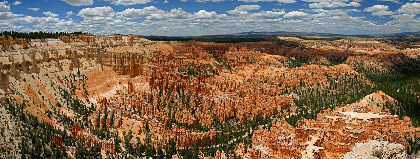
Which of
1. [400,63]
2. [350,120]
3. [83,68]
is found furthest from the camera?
[400,63]

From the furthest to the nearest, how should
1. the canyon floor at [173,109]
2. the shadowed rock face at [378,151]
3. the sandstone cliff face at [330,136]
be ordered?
1. the canyon floor at [173,109]
2. the sandstone cliff face at [330,136]
3. the shadowed rock face at [378,151]

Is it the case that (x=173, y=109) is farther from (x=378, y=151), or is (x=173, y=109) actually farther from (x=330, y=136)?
(x=378, y=151)

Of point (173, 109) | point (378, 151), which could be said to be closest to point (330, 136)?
point (378, 151)

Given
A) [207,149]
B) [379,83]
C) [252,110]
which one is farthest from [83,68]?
[379,83]

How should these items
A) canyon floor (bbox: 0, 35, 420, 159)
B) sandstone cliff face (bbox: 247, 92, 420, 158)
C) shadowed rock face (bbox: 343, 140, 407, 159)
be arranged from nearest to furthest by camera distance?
shadowed rock face (bbox: 343, 140, 407, 159), sandstone cliff face (bbox: 247, 92, 420, 158), canyon floor (bbox: 0, 35, 420, 159)

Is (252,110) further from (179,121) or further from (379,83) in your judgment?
(379,83)

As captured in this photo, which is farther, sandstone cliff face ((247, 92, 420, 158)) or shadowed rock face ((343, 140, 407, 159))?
sandstone cliff face ((247, 92, 420, 158))

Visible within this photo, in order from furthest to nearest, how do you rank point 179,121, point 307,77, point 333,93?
1. point 307,77
2. point 333,93
3. point 179,121
